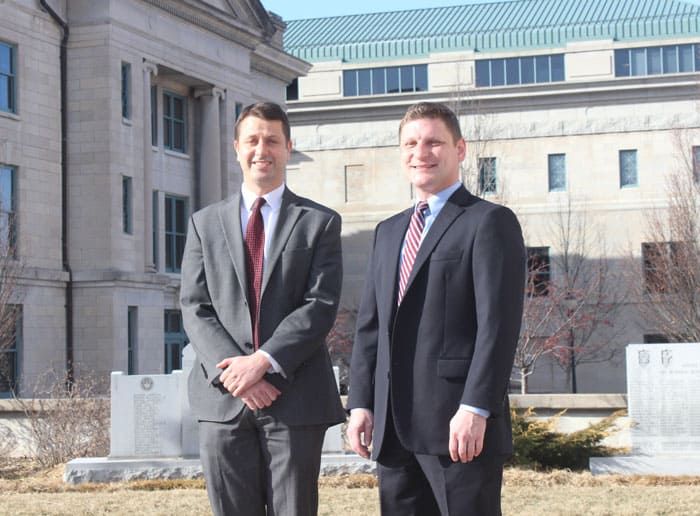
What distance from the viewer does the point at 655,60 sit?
54.7 m

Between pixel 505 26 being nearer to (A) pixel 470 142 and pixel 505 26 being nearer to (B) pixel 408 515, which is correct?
(A) pixel 470 142

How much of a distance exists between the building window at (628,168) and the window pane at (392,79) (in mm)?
10950

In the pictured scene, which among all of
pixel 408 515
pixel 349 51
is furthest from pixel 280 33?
pixel 408 515

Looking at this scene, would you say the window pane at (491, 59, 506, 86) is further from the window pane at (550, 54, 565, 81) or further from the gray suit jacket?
the gray suit jacket

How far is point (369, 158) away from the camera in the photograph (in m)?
55.5

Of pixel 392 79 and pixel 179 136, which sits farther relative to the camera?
pixel 392 79

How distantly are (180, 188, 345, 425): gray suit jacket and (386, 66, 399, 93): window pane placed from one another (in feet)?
170

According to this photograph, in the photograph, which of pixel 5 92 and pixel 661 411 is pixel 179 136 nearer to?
pixel 5 92

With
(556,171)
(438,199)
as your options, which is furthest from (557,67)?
(438,199)

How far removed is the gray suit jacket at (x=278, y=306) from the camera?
19.7 feet

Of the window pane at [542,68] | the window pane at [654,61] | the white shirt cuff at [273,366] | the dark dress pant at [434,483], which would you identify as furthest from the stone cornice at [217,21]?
the dark dress pant at [434,483]

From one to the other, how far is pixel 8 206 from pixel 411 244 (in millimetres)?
28970

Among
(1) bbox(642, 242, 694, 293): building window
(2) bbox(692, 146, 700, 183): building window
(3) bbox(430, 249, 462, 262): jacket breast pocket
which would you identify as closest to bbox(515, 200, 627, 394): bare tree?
(1) bbox(642, 242, 694, 293): building window

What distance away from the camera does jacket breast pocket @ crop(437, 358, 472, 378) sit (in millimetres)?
5551
